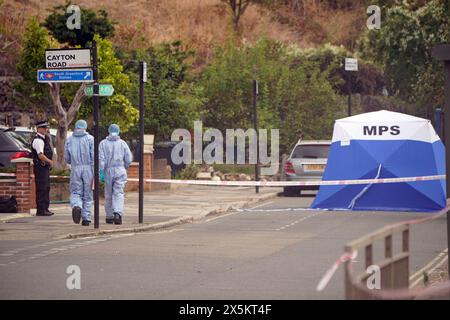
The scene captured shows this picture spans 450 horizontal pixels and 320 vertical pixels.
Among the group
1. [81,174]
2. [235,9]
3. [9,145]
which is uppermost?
[235,9]

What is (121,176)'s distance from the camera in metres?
20.7

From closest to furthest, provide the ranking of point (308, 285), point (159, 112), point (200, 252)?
1. point (308, 285)
2. point (200, 252)
3. point (159, 112)

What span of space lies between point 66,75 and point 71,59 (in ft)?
0.93

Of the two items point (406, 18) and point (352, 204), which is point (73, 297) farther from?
point (406, 18)

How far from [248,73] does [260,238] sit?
22.2m

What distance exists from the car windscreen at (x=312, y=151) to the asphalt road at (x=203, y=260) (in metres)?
8.45

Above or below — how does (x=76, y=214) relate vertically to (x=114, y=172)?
below

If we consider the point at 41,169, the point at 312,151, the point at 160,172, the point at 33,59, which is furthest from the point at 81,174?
the point at 160,172

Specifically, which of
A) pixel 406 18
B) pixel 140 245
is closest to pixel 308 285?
pixel 140 245

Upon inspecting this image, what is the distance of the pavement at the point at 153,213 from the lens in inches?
751

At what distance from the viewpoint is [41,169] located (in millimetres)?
22531

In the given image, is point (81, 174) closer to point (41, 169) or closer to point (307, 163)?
point (41, 169)

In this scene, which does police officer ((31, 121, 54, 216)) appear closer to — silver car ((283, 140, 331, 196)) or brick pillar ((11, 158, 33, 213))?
brick pillar ((11, 158, 33, 213))

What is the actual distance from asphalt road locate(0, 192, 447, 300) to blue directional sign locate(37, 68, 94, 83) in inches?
109
